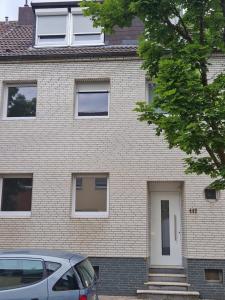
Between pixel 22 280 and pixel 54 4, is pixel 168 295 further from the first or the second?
pixel 54 4

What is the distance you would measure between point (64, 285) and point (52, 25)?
10.3m

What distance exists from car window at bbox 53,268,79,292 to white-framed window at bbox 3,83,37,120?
7489mm

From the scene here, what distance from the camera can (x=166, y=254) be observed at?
469 inches

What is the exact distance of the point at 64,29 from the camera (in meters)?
13.9

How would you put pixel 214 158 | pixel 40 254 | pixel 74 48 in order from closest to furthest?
pixel 40 254 < pixel 214 158 < pixel 74 48

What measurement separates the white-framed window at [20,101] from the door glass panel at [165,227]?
4906mm

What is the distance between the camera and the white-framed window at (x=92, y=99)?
1262 centimetres

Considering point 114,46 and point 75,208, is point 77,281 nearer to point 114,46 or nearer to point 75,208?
point 75,208

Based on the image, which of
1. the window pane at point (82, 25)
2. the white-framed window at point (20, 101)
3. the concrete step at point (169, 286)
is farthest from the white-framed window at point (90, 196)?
the window pane at point (82, 25)

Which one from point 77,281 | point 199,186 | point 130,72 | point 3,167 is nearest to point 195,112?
point 77,281

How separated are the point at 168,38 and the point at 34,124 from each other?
244 inches

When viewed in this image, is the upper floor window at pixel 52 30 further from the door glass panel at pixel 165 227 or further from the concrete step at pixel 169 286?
the concrete step at pixel 169 286

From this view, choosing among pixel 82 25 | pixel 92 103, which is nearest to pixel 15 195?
pixel 92 103

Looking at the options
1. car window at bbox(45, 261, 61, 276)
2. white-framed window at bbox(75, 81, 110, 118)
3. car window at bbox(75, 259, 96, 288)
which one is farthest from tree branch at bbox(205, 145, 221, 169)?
white-framed window at bbox(75, 81, 110, 118)
